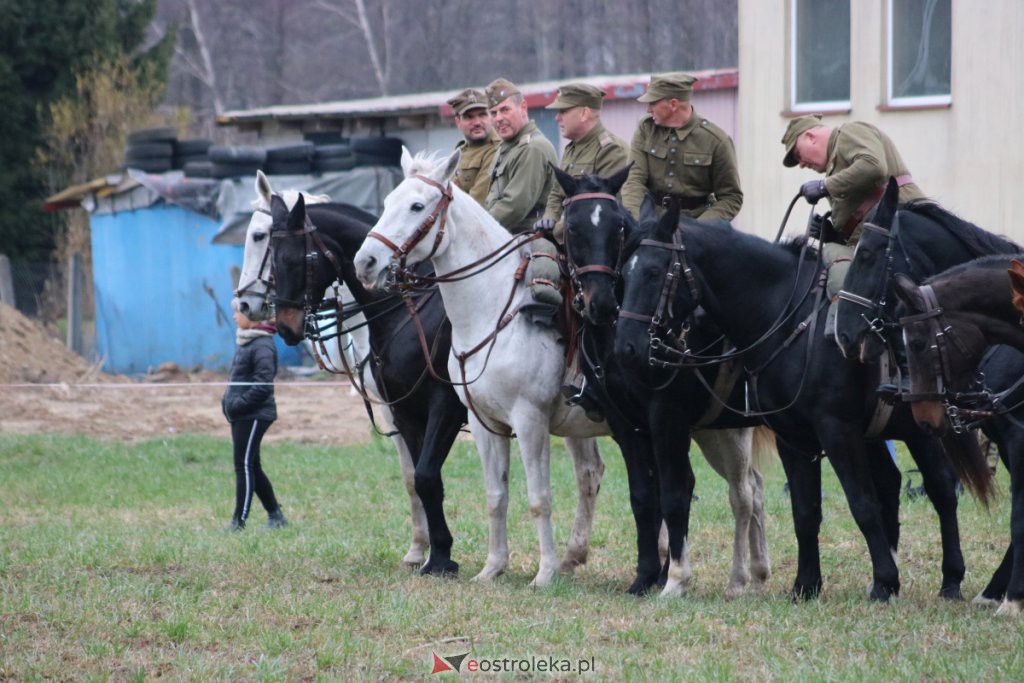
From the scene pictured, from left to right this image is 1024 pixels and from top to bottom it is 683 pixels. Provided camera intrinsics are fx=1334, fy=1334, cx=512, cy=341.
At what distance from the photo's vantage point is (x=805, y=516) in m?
7.70

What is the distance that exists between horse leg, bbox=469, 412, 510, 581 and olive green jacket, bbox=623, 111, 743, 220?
176cm

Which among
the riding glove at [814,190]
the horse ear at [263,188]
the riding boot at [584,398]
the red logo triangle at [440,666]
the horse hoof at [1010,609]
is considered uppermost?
the horse ear at [263,188]

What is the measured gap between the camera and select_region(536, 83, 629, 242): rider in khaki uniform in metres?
8.93

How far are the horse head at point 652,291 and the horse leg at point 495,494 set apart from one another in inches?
60.3

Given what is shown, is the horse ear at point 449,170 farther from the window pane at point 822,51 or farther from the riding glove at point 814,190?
the window pane at point 822,51

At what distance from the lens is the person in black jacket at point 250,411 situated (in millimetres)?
11289

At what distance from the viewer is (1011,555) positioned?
7.62 metres

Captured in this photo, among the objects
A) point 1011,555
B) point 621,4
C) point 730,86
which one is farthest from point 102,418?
point 621,4

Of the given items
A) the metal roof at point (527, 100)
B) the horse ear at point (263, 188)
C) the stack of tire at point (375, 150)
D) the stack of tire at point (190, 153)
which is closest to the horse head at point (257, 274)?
the horse ear at point (263, 188)

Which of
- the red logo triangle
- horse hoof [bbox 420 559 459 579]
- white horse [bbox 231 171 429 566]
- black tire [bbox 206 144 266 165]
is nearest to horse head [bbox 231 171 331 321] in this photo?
white horse [bbox 231 171 429 566]

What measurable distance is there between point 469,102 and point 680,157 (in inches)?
70.4

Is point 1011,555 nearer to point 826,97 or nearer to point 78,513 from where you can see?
point 78,513

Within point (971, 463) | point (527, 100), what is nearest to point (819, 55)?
point (527, 100)

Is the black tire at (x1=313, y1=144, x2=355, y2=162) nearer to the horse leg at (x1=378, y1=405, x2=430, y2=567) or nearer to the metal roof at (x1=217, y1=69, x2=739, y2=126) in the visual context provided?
the metal roof at (x1=217, y1=69, x2=739, y2=126)
